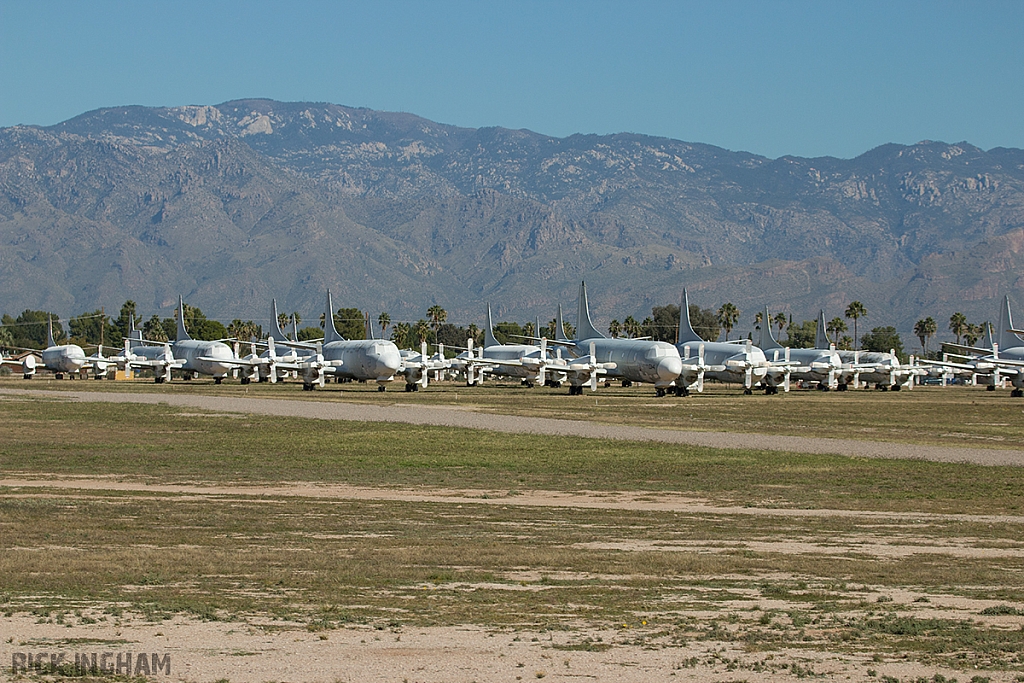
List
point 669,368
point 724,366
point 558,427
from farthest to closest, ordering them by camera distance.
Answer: point 724,366 → point 669,368 → point 558,427

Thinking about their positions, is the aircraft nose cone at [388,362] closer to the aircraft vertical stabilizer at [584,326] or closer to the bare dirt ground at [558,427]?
the bare dirt ground at [558,427]

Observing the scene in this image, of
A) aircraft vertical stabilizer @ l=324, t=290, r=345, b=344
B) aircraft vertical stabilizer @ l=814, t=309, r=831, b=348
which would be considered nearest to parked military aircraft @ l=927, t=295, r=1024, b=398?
aircraft vertical stabilizer @ l=814, t=309, r=831, b=348

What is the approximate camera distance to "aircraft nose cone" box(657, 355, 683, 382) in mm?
89188

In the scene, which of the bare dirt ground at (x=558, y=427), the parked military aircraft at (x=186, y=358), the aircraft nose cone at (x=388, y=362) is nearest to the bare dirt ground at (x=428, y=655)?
the bare dirt ground at (x=558, y=427)

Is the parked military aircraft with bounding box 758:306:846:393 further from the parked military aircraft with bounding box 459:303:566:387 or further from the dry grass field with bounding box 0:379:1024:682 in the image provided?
the dry grass field with bounding box 0:379:1024:682

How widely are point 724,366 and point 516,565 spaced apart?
83.7m

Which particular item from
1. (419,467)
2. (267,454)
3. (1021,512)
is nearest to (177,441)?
(267,454)

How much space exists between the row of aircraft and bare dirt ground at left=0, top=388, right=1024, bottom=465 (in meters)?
21.8

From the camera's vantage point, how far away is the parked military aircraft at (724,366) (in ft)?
306

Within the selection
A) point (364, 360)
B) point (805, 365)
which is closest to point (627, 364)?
point (364, 360)

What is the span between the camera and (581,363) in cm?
9525

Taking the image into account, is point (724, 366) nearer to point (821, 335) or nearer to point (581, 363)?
point (581, 363)

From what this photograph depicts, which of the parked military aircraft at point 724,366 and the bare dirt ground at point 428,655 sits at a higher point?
the parked military aircraft at point 724,366

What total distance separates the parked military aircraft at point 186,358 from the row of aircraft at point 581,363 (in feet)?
0.37
